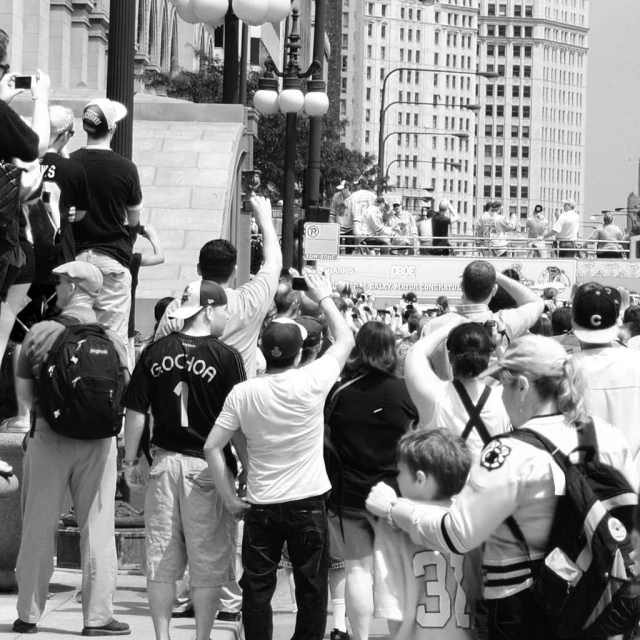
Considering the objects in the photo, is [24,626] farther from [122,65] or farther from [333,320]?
[122,65]

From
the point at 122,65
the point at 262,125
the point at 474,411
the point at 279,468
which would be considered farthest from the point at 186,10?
the point at 262,125

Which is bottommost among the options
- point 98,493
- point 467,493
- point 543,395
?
point 98,493

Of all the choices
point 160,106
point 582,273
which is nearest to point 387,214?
point 582,273

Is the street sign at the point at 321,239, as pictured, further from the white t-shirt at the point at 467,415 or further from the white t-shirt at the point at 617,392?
the white t-shirt at the point at 467,415

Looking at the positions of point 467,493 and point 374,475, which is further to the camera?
point 374,475

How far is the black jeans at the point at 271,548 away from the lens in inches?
248

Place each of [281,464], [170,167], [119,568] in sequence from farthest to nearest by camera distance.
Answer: [170,167] → [119,568] → [281,464]

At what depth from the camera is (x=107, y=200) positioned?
28.3 feet

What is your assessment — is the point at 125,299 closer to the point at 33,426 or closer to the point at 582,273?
the point at 33,426

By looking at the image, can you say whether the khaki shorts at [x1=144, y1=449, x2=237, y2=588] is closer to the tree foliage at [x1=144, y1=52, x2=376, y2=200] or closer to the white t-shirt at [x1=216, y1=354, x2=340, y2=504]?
the white t-shirt at [x1=216, y1=354, x2=340, y2=504]

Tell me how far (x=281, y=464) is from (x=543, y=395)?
2.14 m

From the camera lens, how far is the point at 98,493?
6797mm

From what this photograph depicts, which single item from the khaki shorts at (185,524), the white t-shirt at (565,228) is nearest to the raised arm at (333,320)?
the khaki shorts at (185,524)

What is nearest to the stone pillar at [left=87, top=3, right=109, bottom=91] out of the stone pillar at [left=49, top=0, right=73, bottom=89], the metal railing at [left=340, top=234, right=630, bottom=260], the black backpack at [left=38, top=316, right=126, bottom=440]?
the stone pillar at [left=49, top=0, right=73, bottom=89]
